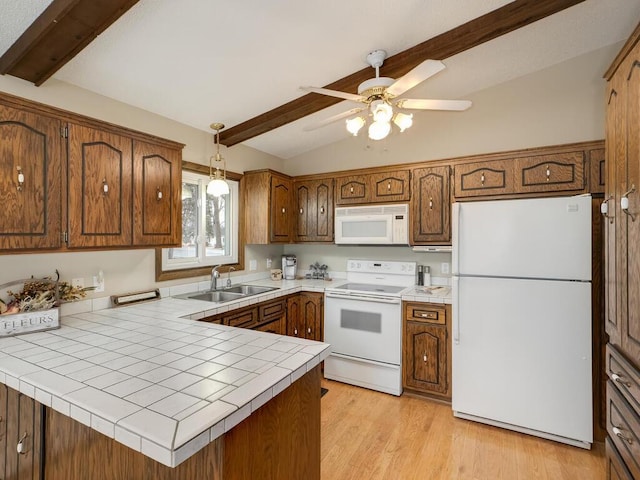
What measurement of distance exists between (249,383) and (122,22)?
1.92m

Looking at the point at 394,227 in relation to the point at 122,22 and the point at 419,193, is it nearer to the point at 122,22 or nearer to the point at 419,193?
the point at 419,193

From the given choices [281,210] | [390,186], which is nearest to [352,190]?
[390,186]

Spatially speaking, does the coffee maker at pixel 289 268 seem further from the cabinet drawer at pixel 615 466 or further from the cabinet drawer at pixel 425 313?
the cabinet drawer at pixel 615 466

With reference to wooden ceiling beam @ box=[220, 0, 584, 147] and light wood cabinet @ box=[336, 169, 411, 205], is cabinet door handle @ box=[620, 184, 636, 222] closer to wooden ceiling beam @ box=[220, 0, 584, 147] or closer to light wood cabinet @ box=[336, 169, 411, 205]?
wooden ceiling beam @ box=[220, 0, 584, 147]

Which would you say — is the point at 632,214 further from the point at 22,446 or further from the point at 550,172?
the point at 22,446

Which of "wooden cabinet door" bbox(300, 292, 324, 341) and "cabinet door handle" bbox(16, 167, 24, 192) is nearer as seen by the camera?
"cabinet door handle" bbox(16, 167, 24, 192)

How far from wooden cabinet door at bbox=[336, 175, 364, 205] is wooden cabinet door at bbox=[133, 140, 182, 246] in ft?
5.51

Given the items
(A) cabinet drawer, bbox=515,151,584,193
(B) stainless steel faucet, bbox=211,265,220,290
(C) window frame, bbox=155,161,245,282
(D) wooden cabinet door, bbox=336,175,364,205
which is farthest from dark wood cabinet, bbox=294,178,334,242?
(A) cabinet drawer, bbox=515,151,584,193

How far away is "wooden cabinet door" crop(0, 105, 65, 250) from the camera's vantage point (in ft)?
4.96

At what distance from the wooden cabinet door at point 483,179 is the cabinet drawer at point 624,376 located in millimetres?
1484

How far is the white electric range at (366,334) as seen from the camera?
284 cm

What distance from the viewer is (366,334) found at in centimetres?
296

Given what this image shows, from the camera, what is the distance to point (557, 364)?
2.20 meters

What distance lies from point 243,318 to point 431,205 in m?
1.94
